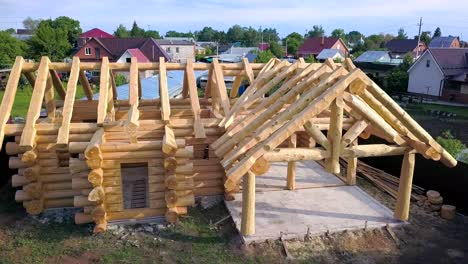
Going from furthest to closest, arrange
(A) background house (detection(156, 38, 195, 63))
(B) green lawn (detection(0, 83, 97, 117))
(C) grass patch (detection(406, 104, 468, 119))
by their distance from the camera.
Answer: (A) background house (detection(156, 38, 195, 63))
(C) grass patch (detection(406, 104, 468, 119))
(B) green lawn (detection(0, 83, 97, 117))

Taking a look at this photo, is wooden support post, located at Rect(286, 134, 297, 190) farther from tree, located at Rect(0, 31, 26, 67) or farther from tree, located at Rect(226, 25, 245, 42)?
tree, located at Rect(226, 25, 245, 42)

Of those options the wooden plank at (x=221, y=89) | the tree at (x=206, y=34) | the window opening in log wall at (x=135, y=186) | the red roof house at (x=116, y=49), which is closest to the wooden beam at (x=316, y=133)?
the wooden plank at (x=221, y=89)

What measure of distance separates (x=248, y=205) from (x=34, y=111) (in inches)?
252

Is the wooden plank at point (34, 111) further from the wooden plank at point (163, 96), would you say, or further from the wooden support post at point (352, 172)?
the wooden support post at point (352, 172)

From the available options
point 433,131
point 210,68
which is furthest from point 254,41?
point 210,68

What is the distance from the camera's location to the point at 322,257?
898cm

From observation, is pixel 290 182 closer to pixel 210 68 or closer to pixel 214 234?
pixel 214 234

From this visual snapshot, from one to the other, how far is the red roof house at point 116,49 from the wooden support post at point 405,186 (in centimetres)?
3941

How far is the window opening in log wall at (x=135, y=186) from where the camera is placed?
11522 mm

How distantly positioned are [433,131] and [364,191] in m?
13.2

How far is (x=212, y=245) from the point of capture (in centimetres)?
937

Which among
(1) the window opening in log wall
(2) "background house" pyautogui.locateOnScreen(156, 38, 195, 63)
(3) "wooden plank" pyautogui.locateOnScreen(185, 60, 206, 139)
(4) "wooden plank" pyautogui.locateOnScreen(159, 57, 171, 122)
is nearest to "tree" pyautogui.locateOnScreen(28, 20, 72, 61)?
(2) "background house" pyautogui.locateOnScreen(156, 38, 195, 63)

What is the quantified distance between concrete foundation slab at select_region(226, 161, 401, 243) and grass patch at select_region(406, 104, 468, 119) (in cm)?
1966

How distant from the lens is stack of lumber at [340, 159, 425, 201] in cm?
1219
